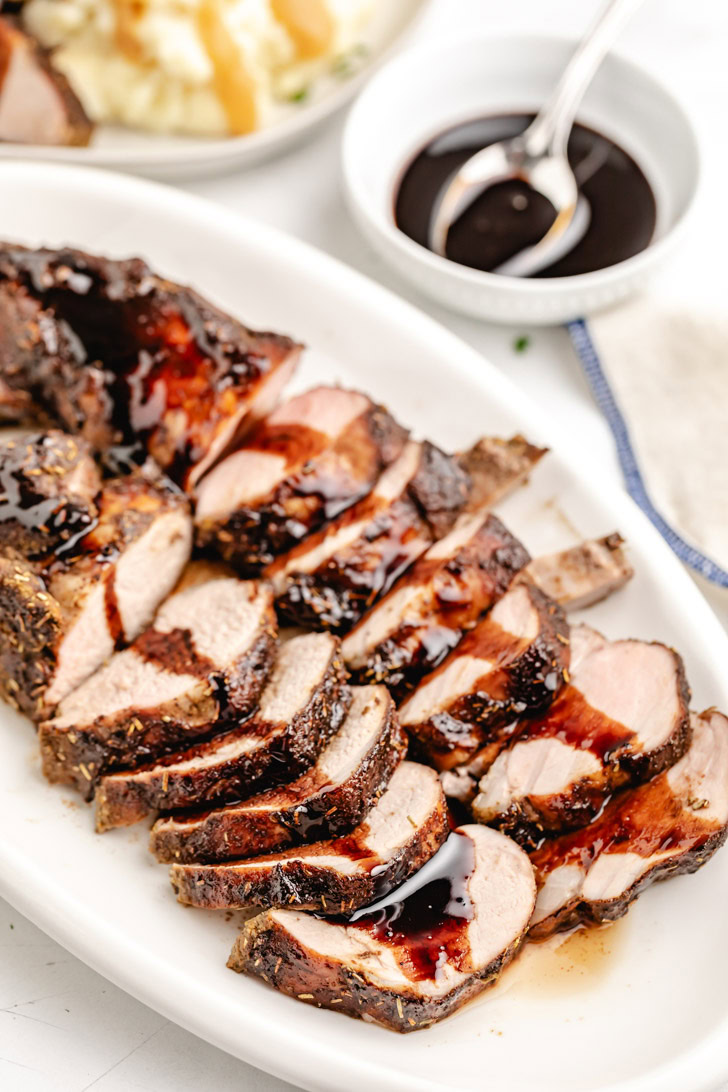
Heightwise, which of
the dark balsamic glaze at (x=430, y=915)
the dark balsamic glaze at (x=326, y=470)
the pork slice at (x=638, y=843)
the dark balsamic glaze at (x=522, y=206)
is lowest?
the dark balsamic glaze at (x=430, y=915)

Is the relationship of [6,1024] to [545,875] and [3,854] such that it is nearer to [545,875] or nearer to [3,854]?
[3,854]

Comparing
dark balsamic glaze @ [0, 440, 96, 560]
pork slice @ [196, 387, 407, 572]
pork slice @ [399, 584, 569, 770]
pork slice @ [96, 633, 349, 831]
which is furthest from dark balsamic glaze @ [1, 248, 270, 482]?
pork slice @ [399, 584, 569, 770]

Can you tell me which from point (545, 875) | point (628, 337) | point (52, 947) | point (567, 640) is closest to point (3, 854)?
point (52, 947)

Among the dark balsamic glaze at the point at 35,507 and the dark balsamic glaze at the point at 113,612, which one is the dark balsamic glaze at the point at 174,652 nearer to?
the dark balsamic glaze at the point at 113,612

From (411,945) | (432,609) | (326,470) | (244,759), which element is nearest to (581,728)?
(432,609)

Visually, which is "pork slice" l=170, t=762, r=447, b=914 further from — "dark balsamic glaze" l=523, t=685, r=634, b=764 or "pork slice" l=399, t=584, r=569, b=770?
"dark balsamic glaze" l=523, t=685, r=634, b=764

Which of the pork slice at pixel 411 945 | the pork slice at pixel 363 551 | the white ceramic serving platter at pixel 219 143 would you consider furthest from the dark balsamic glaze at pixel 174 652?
the white ceramic serving platter at pixel 219 143

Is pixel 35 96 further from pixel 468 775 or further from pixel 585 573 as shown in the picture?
pixel 468 775
